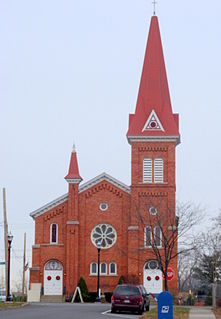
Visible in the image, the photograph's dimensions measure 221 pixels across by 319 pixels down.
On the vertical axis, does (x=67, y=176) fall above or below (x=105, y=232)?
above

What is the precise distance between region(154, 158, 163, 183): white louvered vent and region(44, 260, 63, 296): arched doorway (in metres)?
11.9

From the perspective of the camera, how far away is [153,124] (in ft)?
214

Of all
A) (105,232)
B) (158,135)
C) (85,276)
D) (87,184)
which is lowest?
(85,276)

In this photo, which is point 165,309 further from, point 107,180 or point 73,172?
point 73,172

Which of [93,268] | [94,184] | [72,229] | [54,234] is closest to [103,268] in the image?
[93,268]

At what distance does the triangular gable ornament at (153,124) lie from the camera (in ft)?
213

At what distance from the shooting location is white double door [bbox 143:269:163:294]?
207 feet

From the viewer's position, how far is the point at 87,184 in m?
65.3

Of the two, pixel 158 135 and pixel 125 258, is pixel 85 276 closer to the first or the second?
pixel 125 258

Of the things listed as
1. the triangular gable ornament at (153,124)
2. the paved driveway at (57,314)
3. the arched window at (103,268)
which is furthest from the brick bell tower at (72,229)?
the paved driveway at (57,314)

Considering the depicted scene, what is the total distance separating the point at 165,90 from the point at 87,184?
447 inches

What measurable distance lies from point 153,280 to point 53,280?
30.0ft

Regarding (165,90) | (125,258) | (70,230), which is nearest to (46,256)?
(70,230)

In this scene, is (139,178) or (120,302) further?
(139,178)
